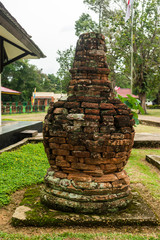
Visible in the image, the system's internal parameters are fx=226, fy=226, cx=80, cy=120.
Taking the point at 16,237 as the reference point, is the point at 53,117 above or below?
above

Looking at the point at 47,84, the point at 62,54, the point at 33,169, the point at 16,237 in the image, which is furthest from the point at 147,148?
the point at 47,84

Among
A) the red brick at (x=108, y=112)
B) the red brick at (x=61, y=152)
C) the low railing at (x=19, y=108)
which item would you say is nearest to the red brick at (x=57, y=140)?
the red brick at (x=61, y=152)

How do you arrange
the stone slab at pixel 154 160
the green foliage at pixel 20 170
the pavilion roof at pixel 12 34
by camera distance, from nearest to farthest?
1. the green foliage at pixel 20 170
2. the pavilion roof at pixel 12 34
3. the stone slab at pixel 154 160

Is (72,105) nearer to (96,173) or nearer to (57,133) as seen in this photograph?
(57,133)

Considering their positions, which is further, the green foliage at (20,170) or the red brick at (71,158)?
the green foliage at (20,170)

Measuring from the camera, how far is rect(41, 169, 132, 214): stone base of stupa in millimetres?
2365

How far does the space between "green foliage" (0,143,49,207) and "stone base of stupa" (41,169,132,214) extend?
76cm

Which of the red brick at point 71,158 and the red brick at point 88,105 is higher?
the red brick at point 88,105

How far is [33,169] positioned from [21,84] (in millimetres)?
25441

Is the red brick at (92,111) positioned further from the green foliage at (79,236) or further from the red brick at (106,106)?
the green foliage at (79,236)

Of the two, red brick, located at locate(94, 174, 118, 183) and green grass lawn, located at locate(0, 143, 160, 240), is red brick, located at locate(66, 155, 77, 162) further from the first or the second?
green grass lawn, located at locate(0, 143, 160, 240)

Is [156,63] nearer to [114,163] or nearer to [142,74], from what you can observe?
[142,74]

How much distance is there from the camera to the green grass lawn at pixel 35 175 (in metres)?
2.05

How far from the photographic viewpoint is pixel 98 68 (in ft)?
8.94
